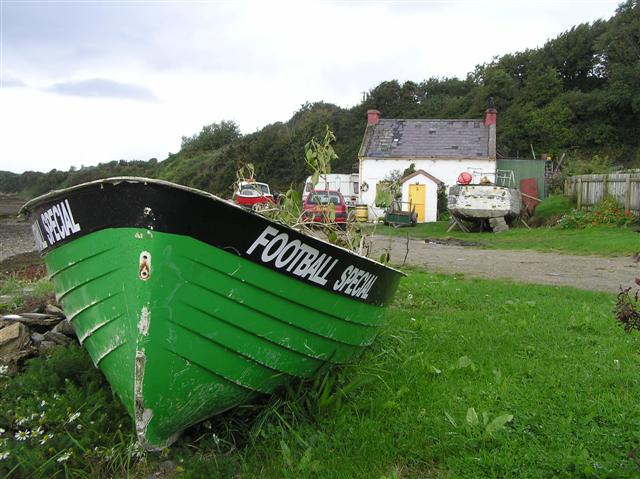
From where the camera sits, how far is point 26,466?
3141mm

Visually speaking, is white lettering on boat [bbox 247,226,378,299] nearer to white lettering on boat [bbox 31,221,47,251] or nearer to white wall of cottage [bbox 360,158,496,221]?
white lettering on boat [bbox 31,221,47,251]

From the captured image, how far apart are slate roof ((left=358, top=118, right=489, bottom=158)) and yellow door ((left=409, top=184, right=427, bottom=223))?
3.07 metres

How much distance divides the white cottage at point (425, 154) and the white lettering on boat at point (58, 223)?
21782 millimetres

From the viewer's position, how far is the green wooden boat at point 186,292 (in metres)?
2.78

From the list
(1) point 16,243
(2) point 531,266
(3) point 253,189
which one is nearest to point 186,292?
(3) point 253,189

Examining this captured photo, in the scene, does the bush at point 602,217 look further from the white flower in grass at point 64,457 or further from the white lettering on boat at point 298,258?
the white flower in grass at point 64,457

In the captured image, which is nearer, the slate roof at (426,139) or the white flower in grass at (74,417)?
the white flower in grass at (74,417)

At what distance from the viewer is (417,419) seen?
3.46m

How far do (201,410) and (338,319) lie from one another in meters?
1.01

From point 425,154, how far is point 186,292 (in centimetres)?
2547

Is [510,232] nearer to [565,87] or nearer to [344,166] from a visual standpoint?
[344,166]

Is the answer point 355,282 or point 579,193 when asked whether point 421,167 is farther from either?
point 355,282

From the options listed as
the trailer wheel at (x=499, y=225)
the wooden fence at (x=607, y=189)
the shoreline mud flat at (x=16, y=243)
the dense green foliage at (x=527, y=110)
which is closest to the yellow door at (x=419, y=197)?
the wooden fence at (x=607, y=189)

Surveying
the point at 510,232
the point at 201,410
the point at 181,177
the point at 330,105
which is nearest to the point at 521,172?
the point at 510,232
